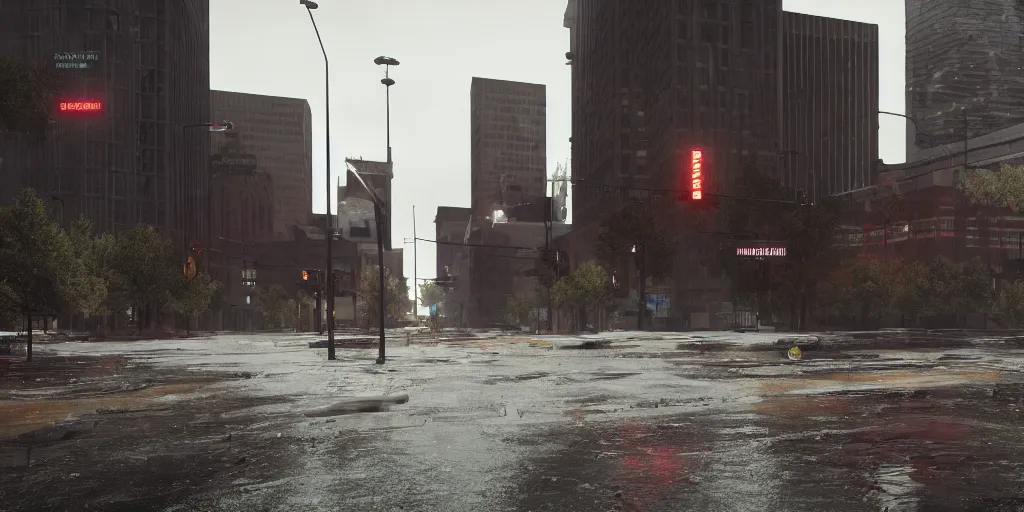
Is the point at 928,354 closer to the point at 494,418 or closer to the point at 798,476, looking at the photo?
the point at 494,418

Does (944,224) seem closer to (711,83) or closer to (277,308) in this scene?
(711,83)

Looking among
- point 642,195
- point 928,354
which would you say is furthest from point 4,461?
point 642,195

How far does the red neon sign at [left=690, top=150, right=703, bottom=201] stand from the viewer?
1142 inches

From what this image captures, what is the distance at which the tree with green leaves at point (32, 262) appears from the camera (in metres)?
28.1

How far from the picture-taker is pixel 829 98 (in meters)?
167

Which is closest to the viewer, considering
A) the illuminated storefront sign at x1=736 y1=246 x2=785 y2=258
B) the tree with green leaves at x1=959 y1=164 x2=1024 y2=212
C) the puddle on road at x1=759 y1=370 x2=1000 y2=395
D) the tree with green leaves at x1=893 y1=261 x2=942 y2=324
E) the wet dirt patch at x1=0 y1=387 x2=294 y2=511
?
the wet dirt patch at x1=0 y1=387 x2=294 y2=511

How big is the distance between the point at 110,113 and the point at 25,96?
344 ft

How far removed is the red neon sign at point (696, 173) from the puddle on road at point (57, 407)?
16559mm

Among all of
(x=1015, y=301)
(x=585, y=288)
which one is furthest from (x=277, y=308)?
(x=1015, y=301)

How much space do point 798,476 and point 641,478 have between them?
61.7 inches

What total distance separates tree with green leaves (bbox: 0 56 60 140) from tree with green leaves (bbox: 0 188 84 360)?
5684 millimetres

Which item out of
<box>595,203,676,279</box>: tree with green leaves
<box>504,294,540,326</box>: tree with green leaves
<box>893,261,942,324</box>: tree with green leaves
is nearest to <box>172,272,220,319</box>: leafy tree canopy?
<box>595,203,676,279</box>: tree with green leaves

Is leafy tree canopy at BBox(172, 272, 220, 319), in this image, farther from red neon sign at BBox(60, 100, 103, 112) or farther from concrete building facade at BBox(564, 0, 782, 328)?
concrete building facade at BBox(564, 0, 782, 328)

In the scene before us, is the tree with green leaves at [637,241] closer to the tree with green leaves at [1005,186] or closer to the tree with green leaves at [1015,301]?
the tree with green leaves at [1015,301]
